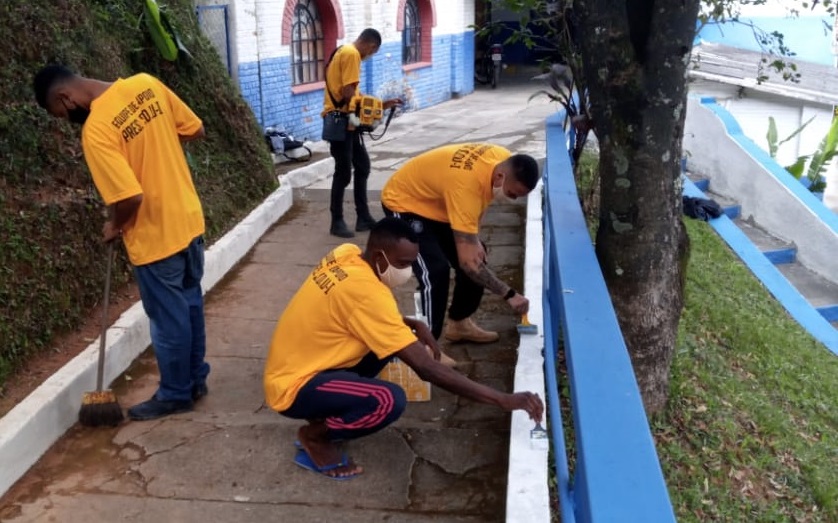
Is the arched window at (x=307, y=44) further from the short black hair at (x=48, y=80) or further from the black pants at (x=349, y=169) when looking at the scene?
the short black hair at (x=48, y=80)

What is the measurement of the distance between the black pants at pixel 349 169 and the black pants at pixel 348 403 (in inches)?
143

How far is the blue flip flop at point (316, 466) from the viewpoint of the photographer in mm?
3600

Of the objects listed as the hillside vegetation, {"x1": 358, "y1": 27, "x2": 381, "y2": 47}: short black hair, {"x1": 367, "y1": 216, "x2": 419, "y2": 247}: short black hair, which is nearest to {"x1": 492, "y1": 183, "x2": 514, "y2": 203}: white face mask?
{"x1": 367, "y1": 216, "x2": 419, "y2": 247}: short black hair

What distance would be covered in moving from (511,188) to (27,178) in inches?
107

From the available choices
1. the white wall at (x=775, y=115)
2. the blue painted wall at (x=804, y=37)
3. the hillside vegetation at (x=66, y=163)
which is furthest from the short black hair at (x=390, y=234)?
the blue painted wall at (x=804, y=37)

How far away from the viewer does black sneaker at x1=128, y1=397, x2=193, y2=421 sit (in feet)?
13.3

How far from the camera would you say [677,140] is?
4.24m

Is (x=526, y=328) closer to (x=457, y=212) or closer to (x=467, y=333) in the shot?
(x=467, y=333)

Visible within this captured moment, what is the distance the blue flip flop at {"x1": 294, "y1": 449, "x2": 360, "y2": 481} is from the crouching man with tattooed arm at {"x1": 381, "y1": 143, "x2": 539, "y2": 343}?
1131 mm

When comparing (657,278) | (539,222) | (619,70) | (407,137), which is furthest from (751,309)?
(407,137)

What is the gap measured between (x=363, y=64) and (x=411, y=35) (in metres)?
2.97

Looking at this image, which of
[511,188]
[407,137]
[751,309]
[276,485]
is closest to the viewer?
[276,485]

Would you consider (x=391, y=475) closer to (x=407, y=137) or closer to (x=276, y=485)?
(x=276, y=485)

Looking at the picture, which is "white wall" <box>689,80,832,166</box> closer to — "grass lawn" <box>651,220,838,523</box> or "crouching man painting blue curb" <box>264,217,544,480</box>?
"grass lawn" <box>651,220,838,523</box>
